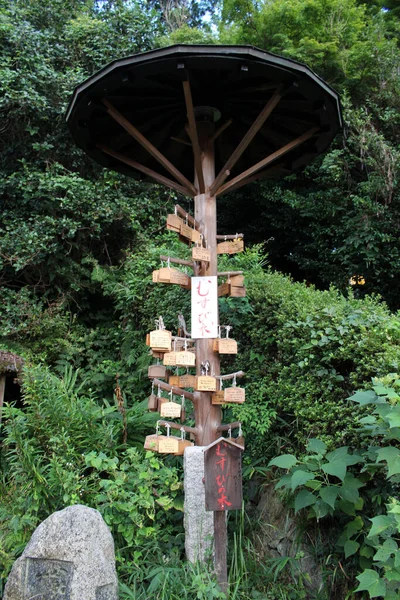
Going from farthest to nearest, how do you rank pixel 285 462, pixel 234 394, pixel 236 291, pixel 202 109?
1. pixel 202 109
2. pixel 236 291
3. pixel 234 394
4. pixel 285 462

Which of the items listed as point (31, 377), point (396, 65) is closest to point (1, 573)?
point (31, 377)

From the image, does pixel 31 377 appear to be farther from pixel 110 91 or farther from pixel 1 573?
pixel 110 91

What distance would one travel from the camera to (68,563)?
300 cm

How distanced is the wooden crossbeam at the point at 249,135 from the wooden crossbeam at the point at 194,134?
129mm

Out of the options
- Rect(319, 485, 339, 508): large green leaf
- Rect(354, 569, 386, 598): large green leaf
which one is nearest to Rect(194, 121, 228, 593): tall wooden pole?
Rect(319, 485, 339, 508): large green leaf

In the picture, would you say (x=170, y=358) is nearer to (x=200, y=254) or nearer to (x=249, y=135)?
(x=200, y=254)

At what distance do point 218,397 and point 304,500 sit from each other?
103 cm

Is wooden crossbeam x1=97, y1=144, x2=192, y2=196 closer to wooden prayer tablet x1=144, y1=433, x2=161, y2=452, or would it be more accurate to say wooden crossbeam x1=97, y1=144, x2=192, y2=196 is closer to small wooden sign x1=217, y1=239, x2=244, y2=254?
small wooden sign x1=217, y1=239, x2=244, y2=254

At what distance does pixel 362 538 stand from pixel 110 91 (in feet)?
12.1

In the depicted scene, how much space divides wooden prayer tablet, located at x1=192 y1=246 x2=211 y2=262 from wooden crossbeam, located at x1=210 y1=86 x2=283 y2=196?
0.59 metres

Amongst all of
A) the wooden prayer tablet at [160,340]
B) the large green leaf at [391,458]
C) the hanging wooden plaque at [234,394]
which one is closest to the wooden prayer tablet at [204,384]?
the hanging wooden plaque at [234,394]

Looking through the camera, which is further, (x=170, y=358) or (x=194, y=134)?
(x=194, y=134)

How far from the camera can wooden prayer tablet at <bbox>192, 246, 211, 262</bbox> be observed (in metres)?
3.87

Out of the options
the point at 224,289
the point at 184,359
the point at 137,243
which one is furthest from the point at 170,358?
the point at 137,243
